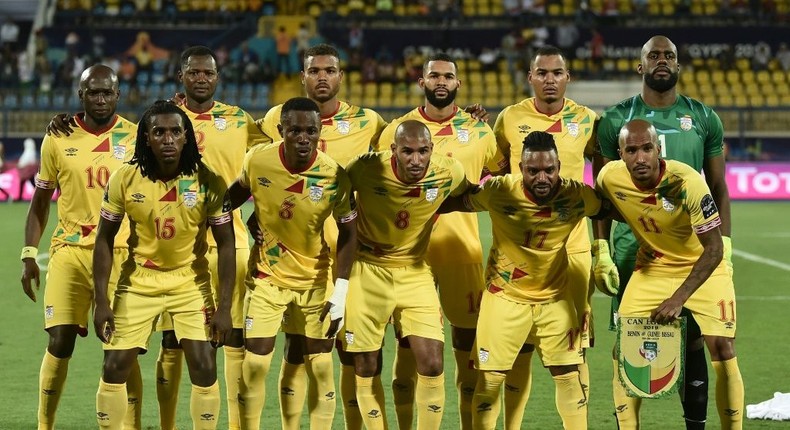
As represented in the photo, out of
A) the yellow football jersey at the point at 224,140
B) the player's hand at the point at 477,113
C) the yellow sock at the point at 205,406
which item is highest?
the player's hand at the point at 477,113

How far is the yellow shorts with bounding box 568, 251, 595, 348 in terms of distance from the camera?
268 inches

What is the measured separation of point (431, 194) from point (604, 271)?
42.5 inches

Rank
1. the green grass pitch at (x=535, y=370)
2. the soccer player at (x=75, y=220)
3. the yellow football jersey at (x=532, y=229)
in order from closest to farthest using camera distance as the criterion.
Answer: the yellow football jersey at (x=532, y=229), the soccer player at (x=75, y=220), the green grass pitch at (x=535, y=370)

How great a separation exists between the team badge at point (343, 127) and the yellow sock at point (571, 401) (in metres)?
2.03

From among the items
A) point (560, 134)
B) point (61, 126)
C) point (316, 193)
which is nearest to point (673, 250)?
point (560, 134)

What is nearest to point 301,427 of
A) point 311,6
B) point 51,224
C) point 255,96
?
point 51,224

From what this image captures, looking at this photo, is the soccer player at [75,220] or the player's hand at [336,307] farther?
the soccer player at [75,220]

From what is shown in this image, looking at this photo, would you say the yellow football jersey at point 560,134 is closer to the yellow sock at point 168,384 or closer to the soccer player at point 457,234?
the soccer player at point 457,234

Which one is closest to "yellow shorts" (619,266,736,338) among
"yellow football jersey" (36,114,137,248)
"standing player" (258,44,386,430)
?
"standing player" (258,44,386,430)

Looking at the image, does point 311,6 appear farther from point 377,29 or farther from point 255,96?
point 255,96

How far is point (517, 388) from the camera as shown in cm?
682

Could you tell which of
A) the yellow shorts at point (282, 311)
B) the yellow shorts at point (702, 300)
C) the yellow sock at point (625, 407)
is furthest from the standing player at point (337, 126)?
the yellow shorts at point (702, 300)

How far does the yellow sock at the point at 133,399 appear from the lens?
6754 millimetres

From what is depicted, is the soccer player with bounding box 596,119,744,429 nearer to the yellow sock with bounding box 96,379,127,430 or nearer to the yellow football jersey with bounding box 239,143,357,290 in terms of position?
the yellow football jersey with bounding box 239,143,357,290
